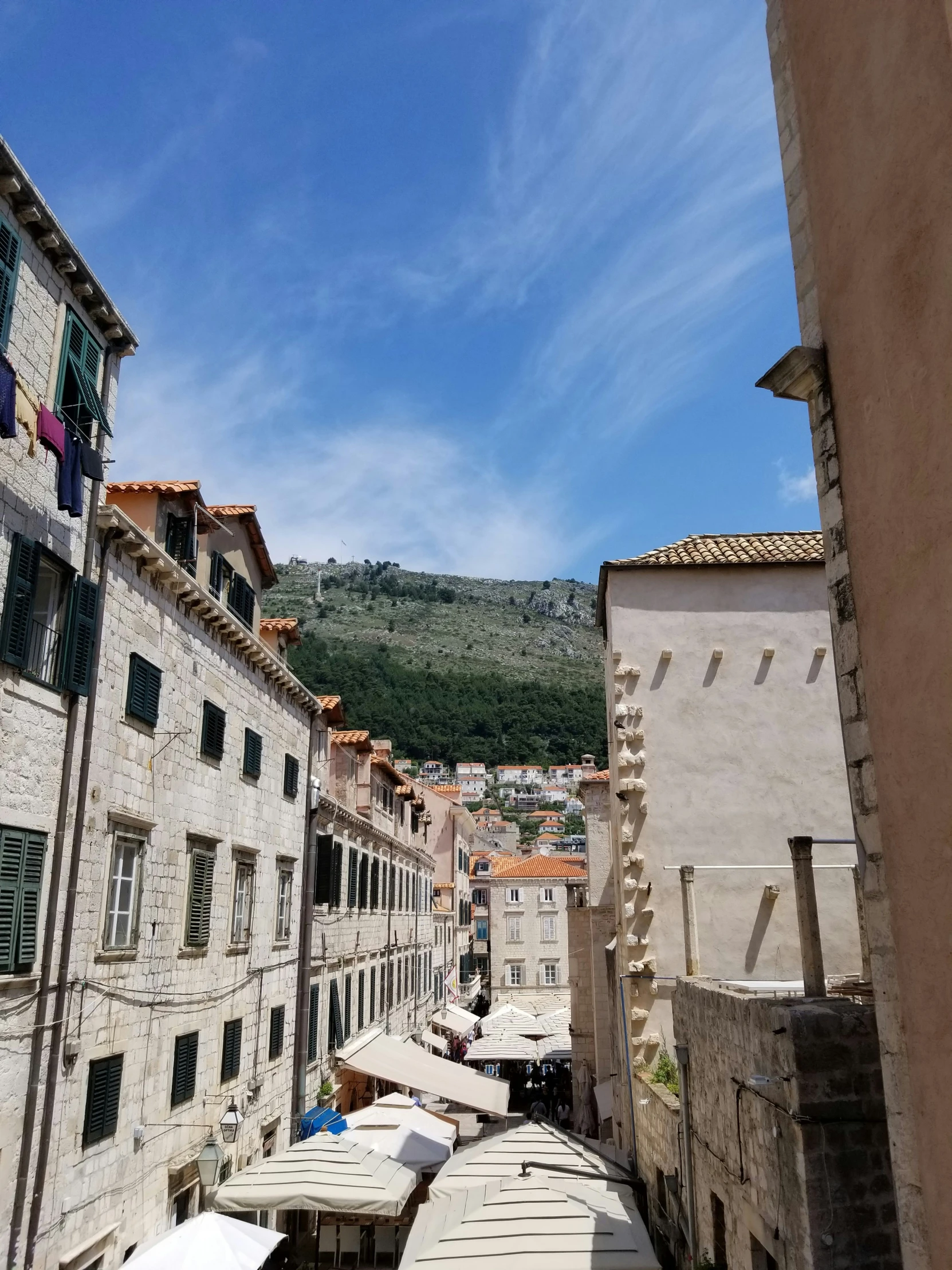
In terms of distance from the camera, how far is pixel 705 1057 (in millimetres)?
10133

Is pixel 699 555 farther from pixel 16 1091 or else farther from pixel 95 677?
pixel 16 1091

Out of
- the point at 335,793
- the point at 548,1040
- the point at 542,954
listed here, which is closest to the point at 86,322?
the point at 335,793

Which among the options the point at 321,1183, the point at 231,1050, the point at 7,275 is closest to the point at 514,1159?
the point at 321,1183

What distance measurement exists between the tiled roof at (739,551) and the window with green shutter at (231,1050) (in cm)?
1090

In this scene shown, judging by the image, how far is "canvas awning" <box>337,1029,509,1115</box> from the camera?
2091 centimetres

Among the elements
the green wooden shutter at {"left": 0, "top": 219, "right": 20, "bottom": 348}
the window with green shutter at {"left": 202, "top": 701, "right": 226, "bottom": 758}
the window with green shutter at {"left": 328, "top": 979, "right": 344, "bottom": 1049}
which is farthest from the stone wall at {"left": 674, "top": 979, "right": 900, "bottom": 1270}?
the window with green shutter at {"left": 328, "top": 979, "right": 344, "bottom": 1049}

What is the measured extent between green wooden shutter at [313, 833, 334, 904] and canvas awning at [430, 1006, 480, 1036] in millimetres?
19495

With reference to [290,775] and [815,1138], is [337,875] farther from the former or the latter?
[815,1138]

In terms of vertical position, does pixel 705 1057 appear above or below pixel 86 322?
below

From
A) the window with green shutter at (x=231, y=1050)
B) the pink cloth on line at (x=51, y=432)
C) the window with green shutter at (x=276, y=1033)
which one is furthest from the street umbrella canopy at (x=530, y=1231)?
the pink cloth on line at (x=51, y=432)

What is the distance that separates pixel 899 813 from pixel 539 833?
424 feet

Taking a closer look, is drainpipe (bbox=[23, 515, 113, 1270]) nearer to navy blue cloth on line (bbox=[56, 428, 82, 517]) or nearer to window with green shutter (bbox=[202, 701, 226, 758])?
navy blue cloth on line (bbox=[56, 428, 82, 517])

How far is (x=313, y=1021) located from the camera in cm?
2155

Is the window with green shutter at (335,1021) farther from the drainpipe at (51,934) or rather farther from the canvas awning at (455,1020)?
the canvas awning at (455,1020)
